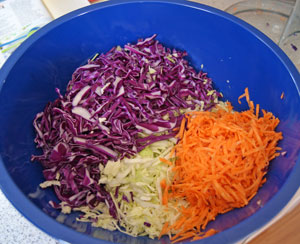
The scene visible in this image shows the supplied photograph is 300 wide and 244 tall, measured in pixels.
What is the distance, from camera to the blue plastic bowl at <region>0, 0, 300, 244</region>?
85 centimetres

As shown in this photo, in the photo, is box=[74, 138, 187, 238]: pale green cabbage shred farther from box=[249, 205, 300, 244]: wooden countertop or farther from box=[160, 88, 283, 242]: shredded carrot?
box=[249, 205, 300, 244]: wooden countertop

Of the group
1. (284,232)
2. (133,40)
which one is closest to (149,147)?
(133,40)

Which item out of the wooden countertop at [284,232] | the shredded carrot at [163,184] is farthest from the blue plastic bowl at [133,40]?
the wooden countertop at [284,232]

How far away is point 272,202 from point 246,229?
0.11m

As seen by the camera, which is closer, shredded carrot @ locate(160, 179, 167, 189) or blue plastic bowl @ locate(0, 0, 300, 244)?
blue plastic bowl @ locate(0, 0, 300, 244)

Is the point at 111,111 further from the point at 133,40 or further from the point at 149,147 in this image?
the point at 133,40

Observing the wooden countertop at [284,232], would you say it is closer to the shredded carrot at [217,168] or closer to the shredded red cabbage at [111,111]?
the shredded carrot at [217,168]

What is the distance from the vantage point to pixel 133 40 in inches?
57.9

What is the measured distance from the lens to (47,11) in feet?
5.66

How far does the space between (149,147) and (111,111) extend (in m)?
0.24

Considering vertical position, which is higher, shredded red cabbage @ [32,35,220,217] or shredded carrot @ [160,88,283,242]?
shredded red cabbage @ [32,35,220,217]

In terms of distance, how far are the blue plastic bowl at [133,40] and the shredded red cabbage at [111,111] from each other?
2.4 inches

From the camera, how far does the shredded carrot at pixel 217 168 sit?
0.97 metres

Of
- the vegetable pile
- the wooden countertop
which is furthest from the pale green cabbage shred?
the wooden countertop
